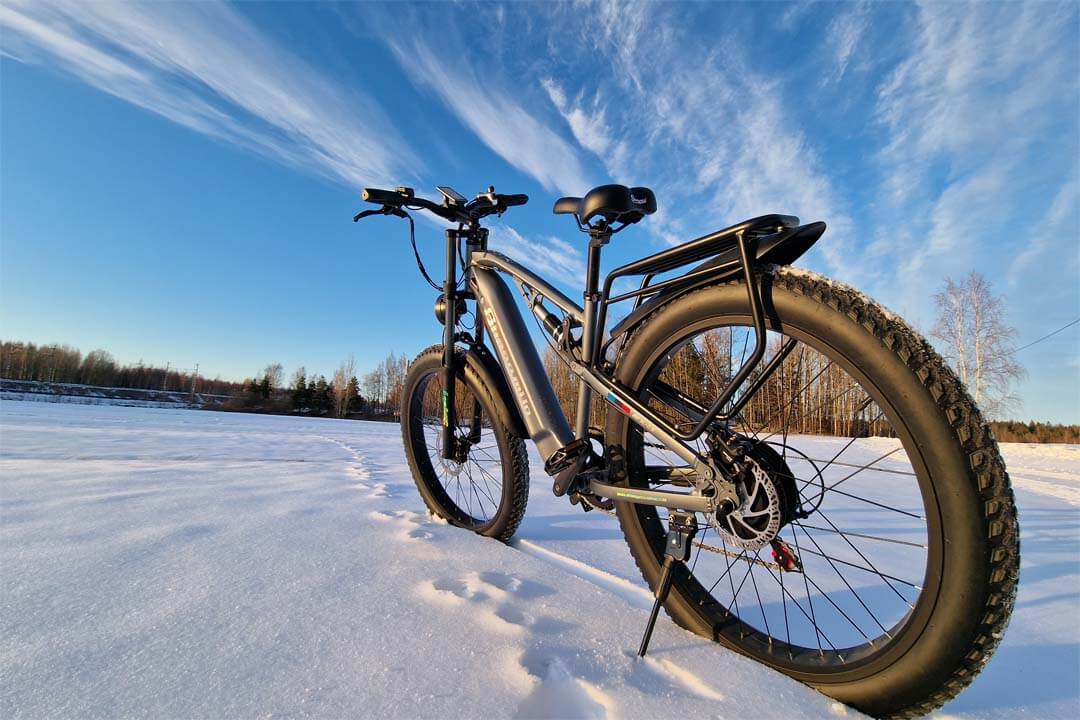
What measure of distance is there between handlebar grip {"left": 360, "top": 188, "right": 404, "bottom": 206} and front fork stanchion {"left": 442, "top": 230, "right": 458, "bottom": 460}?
280 millimetres

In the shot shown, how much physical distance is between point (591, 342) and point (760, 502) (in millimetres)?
674

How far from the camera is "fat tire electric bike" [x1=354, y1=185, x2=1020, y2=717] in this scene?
2.60ft

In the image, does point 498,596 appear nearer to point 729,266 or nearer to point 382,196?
point 729,266

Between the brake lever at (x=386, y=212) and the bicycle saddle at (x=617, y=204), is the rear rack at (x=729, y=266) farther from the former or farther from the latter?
the brake lever at (x=386, y=212)

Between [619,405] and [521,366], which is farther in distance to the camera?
[521,366]

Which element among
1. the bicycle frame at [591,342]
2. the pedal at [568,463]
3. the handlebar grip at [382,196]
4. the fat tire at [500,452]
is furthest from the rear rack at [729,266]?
the handlebar grip at [382,196]

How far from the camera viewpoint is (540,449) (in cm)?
164

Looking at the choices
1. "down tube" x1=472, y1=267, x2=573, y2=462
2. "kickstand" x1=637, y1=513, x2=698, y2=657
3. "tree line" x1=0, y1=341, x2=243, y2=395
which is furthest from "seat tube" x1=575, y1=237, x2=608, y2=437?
"tree line" x1=0, y1=341, x2=243, y2=395

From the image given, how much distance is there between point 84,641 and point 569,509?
2.09 metres

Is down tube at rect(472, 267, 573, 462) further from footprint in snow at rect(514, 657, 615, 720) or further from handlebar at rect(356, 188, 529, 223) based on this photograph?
footprint in snow at rect(514, 657, 615, 720)

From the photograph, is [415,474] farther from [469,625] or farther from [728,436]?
[728,436]

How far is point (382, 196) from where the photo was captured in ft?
6.91

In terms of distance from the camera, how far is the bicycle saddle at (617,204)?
138cm

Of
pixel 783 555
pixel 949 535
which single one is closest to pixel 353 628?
pixel 783 555
